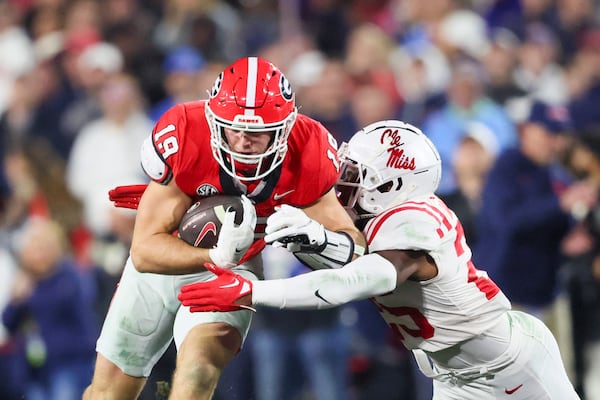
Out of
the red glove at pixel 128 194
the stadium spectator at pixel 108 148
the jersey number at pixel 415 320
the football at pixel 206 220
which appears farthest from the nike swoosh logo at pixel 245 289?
the stadium spectator at pixel 108 148

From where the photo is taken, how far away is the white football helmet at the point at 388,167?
5.10m

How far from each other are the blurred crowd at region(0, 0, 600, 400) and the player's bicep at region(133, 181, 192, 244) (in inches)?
35.8

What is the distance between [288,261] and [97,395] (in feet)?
8.77

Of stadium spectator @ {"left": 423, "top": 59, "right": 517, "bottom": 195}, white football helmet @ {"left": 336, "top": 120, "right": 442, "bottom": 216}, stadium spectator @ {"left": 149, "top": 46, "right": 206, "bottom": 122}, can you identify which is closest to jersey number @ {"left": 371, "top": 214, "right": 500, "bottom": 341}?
white football helmet @ {"left": 336, "top": 120, "right": 442, "bottom": 216}

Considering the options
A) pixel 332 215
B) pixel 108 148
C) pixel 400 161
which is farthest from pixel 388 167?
pixel 108 148

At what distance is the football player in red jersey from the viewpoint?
499 cm

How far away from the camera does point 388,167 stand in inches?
201

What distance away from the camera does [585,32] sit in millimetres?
10359

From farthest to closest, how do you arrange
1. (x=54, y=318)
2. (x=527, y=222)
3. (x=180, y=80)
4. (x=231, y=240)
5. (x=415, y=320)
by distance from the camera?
(x=180, y=80) < (x=54, y=318) < (x=527, y=222) < (x=415, y=320) < (x=231, y=240)

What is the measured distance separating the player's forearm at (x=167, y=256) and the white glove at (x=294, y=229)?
1.24 feet

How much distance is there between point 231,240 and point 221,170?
42cm

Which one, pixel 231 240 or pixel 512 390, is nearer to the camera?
pixel 231 240

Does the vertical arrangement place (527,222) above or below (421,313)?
below

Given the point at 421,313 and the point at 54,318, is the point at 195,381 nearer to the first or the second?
the point at 421,313
